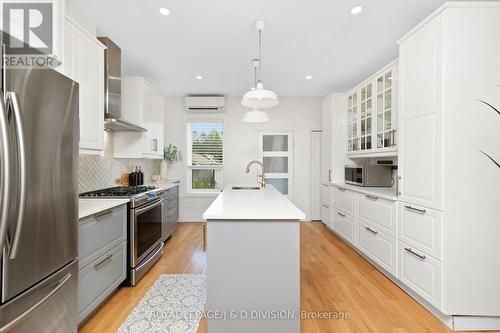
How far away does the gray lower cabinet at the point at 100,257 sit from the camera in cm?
169

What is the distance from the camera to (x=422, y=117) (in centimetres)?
195

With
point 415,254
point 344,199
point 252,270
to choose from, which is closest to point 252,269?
point 252,270

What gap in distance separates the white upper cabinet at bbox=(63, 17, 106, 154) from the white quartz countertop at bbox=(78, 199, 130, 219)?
0.46 m

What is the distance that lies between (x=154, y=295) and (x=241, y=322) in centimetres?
107

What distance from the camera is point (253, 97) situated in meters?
2.04

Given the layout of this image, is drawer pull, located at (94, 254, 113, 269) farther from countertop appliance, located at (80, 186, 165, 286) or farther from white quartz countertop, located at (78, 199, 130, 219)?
white quartz countertop, located at (78, 199, 130, 219)

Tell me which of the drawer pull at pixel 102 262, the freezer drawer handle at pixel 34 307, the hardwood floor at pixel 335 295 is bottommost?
the hardwood floor at pixel 335 295

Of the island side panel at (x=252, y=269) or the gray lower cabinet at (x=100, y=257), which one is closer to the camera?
the island side panel at (x=252, y=269)

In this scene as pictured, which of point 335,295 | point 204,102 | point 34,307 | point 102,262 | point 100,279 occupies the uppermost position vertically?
point 204,102

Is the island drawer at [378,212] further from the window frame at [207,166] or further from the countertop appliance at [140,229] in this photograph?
the window frame at [207,166]

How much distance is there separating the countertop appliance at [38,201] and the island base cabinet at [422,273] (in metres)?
2.61

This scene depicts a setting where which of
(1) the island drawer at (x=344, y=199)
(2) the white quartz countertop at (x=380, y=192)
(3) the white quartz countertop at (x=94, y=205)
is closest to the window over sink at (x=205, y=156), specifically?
(1) the island drawer at (x=344, y=199)

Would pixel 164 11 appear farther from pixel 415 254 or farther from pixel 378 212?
pixel 415 254

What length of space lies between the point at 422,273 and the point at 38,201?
2.75 meters
